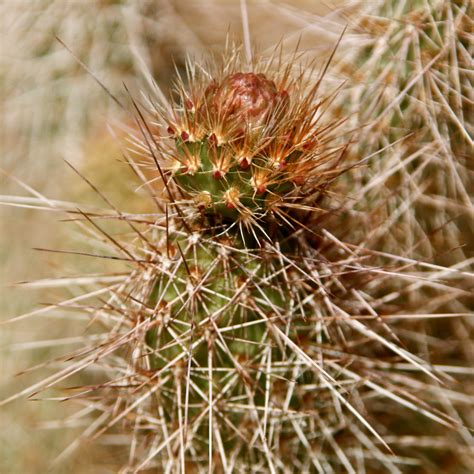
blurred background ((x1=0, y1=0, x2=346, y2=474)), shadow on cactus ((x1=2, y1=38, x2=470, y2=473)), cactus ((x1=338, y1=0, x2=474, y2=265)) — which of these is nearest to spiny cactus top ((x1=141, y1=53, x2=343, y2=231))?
shadow on cactus ((x1=2, y1=38, x2=470, y2=473))

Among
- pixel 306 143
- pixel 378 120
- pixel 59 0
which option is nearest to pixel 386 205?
pixel 378 120

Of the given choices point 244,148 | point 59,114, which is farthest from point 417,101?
point 59,114

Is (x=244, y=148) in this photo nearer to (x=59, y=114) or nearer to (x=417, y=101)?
(x=417, y=101)

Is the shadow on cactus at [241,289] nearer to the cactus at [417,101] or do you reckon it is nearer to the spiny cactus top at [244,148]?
the spiny cactus top at [244,148]

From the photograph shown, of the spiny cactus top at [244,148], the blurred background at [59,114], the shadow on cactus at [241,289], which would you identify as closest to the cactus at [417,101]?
the shadow on cactus at [241,289]

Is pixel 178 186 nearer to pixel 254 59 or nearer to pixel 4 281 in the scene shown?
pixel 254 59
